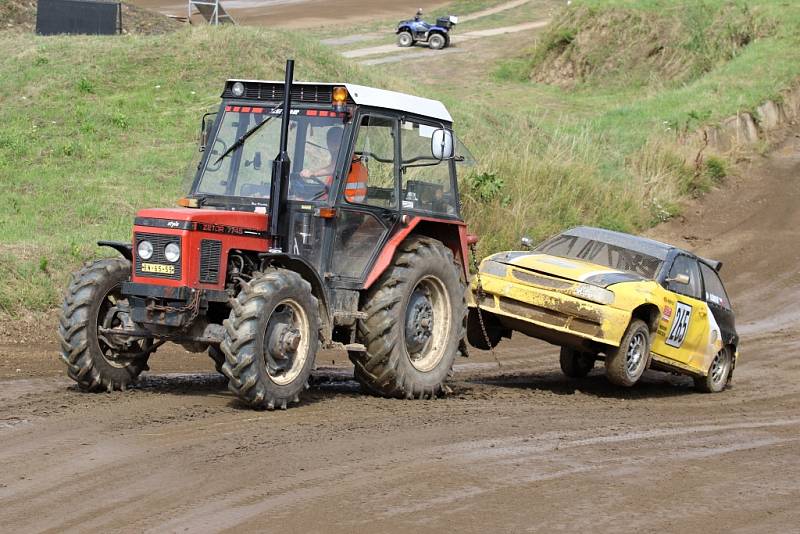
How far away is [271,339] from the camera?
8.81m

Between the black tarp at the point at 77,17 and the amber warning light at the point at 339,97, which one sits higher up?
the black tarp at the point at 77,17

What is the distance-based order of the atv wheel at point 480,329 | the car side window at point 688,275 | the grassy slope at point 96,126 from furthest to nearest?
the grassy slope at point 96,126 < the car side window at point 688,275 < the atv wheel at point 480,329

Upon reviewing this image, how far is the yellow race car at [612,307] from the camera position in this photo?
11.7 m

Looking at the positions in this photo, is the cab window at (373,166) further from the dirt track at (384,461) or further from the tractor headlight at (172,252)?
the dirt track at (384,461)

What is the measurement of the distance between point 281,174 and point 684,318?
5385 millimetres

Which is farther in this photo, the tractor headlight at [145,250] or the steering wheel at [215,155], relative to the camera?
the steering wheel at [215,155]

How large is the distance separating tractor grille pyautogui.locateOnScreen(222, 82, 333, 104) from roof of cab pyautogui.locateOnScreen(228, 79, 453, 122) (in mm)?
39

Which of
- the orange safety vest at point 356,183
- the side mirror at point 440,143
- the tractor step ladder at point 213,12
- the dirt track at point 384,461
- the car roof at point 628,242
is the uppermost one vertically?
the tractor step ladder at point 213,12

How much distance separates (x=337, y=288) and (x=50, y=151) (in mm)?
11172

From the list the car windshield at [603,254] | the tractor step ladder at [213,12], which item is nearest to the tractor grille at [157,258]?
the car windshield at [603,254]

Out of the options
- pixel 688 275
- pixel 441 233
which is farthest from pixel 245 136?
pixel 688 275

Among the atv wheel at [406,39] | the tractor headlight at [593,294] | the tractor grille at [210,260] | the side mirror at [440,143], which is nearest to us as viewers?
the tractor grille at [210,260]

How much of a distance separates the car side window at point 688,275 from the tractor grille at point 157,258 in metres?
5.91

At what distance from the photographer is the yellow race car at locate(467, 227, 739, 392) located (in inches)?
460
